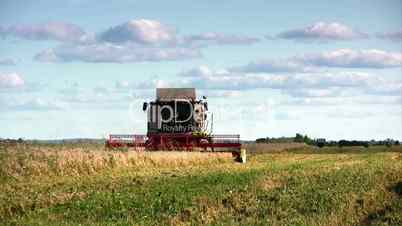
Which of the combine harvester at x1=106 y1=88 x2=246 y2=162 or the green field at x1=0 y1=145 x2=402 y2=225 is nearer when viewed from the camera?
the green field at x1=0 y1=145 x2=402 y2=225

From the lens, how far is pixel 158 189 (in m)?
24.3

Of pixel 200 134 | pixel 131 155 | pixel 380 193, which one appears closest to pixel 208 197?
pixel 380 193

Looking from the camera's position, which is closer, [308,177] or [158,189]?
[158,189]

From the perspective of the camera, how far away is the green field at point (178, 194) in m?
21.1

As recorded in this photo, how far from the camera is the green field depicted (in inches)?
831

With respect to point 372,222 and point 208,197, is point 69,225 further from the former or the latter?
point 372,222

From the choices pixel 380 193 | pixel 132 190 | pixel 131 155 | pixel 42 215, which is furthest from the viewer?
pixel 131 155

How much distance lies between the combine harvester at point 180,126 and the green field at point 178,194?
41.1 feet

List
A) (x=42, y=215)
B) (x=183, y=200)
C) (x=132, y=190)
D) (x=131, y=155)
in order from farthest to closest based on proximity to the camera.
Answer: (x=131, y=155) < (x=132, y=190) < (x=183, y=200) < (x=42, y=215)

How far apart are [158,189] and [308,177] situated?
647 cm

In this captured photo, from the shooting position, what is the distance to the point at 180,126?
1801 inches

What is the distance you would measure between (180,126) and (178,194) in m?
22.4

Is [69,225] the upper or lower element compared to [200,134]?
lower

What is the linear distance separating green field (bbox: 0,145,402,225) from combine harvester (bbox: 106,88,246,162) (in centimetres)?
1252
